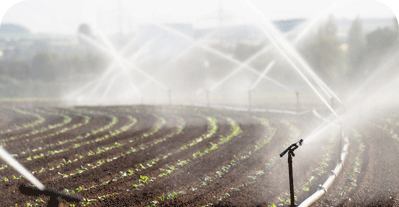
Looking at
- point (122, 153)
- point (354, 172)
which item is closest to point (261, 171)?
point (354, 172)

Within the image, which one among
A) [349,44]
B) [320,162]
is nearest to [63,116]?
[320,162]

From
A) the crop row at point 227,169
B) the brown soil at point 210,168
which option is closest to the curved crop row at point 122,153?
the brown soil at point 210,168

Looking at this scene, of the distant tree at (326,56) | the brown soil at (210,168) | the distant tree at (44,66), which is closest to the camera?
the brown soil at (210,168)

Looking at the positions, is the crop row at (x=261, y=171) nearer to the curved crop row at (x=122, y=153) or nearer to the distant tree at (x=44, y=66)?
the curved crop row at (x=122, y=153)

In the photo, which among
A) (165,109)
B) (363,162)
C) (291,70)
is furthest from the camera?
(291,70)

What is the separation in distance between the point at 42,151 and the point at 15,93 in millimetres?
37131

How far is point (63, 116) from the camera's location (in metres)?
23.0

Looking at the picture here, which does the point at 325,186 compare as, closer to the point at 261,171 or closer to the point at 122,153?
the point at 261,171

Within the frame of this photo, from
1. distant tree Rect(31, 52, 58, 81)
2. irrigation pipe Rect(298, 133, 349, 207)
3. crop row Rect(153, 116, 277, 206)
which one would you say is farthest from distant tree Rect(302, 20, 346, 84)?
distant tree Rect(31, 52, 58, 81)

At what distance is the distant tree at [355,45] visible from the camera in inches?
1359

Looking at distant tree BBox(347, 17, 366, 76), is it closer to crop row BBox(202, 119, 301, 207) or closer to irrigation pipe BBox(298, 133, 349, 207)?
crop row BBox(202, 119, 301, 207)

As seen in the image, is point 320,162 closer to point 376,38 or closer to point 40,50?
point 376,38

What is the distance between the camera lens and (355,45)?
122 feet

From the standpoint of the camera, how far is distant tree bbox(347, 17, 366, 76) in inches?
1359
